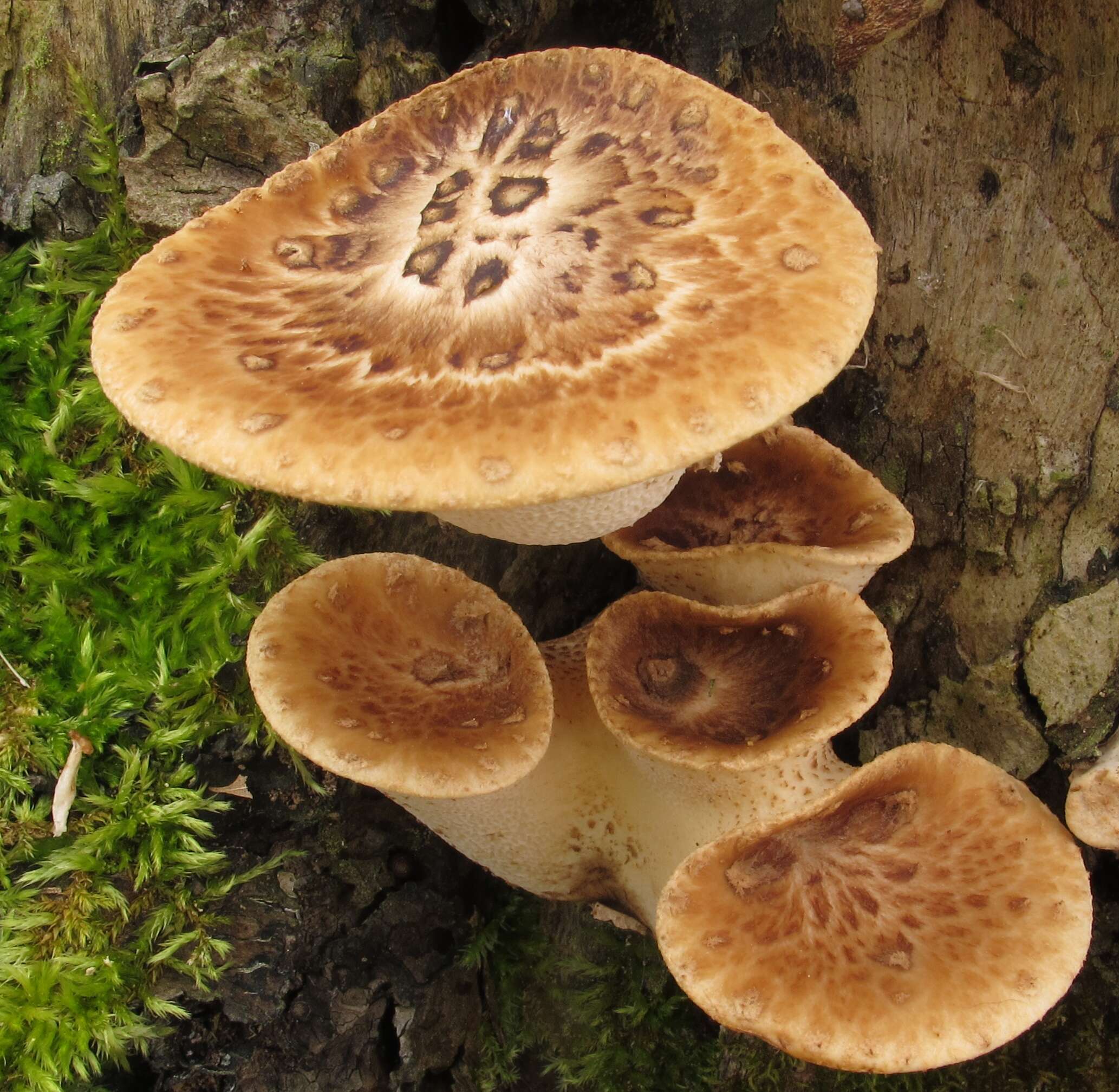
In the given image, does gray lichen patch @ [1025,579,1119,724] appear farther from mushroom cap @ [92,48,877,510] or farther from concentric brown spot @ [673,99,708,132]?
concentric brown spot @ [673,99,708,132]

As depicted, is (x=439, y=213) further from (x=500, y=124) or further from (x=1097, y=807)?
(x=1097, y=807)

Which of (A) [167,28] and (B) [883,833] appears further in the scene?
(A) [167,28]

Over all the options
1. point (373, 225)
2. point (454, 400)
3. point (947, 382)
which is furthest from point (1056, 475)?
point (373, 225)

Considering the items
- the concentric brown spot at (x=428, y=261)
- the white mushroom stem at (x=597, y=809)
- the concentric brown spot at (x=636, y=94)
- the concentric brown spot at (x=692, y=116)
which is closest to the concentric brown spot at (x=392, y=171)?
the concentric brown spot at (x=428, y=261)

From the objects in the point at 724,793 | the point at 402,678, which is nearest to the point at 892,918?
the point at 724,793

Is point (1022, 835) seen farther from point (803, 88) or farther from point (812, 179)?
point (803, 88)

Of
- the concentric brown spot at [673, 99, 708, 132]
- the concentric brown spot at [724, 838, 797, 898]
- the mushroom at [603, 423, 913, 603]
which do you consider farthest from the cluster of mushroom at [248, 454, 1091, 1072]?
the concentric brown spot at [673, 99, 708, 132]

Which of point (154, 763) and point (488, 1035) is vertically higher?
point (154, 763)
